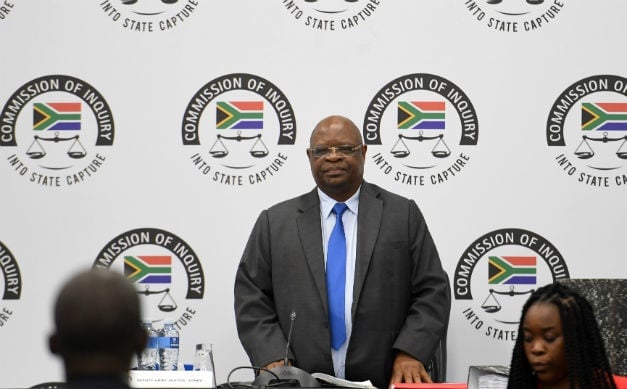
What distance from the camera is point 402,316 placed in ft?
13.7

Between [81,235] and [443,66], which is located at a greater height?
[443,66]

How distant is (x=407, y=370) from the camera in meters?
3.95

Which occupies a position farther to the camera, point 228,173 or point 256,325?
point 228,173

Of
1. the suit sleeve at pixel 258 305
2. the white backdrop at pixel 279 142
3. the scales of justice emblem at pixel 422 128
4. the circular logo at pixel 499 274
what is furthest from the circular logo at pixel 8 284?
the circular logo at pixel 499 274

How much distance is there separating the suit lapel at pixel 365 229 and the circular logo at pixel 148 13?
4.86 feet

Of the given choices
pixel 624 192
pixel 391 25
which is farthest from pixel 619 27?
pixel 391 25

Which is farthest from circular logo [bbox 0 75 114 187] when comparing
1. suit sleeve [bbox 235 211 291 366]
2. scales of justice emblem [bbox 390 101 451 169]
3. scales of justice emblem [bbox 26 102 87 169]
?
scales of justice emblem [bbox 390 101 451 169]

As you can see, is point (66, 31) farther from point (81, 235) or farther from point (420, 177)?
point (420, 177)

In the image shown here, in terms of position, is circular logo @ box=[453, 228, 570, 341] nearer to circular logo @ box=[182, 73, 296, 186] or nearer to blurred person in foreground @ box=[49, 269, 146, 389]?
circular logo @ box=[182, 73, 296, 186]

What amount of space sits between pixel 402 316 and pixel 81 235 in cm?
187

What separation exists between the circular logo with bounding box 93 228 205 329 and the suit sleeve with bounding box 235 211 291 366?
826 millimetres

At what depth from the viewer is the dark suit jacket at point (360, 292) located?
13.4 feet

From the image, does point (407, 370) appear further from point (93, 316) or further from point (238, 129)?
point (93, 316)

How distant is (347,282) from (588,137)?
65.0 inches
